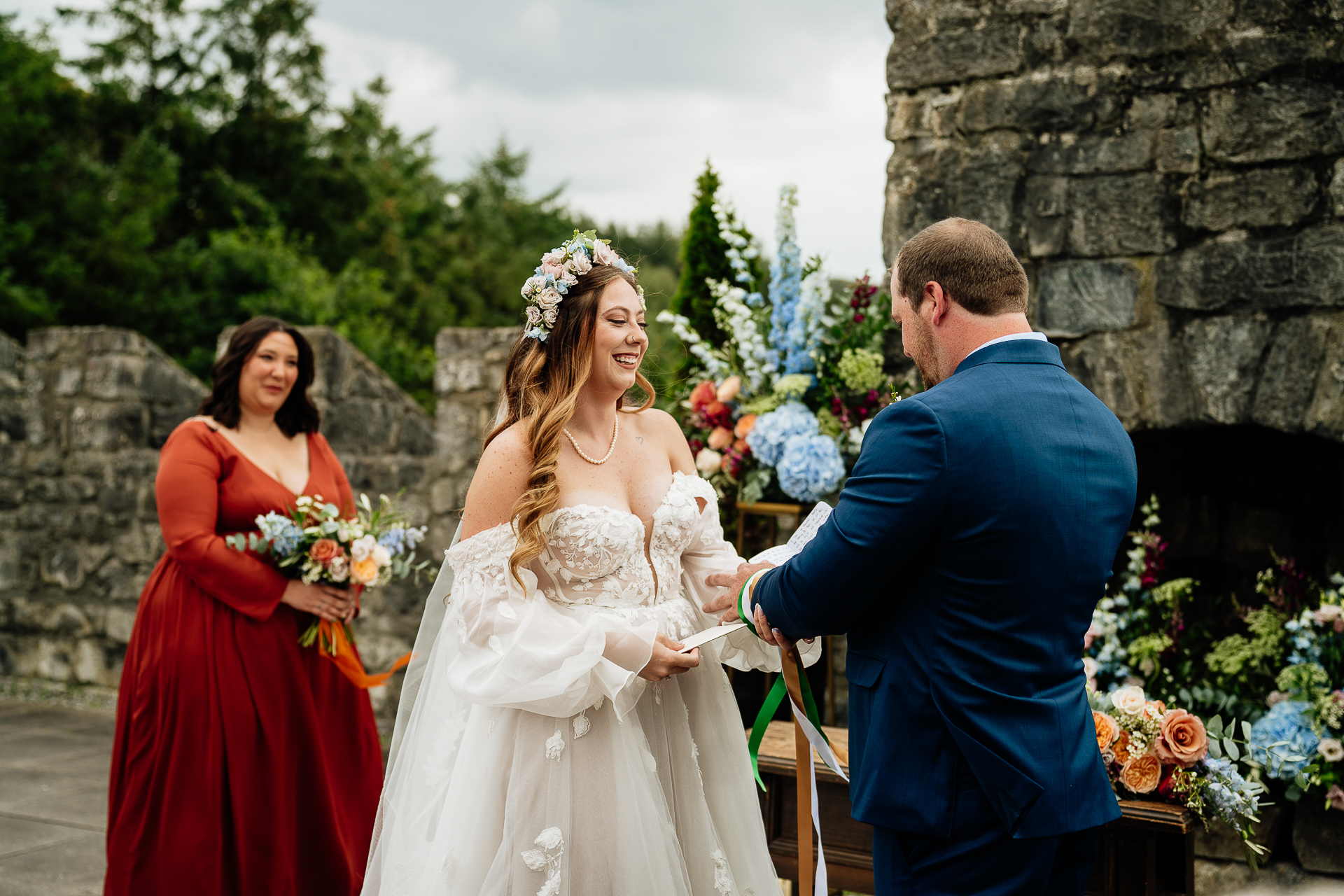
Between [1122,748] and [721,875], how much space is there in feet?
3.84

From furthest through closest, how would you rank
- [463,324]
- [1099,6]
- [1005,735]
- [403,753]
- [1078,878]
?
[463,324] < [1099,6] < [403,753] < [1078,878] < [1005,735]

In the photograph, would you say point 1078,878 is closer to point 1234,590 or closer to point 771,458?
point 771,458

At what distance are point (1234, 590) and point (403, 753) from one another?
11.8 ft

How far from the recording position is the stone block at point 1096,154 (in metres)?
3.74

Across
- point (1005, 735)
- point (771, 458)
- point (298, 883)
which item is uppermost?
point (771, 458)

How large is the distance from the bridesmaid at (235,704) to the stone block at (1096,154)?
3046mm

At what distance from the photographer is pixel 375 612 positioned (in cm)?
593

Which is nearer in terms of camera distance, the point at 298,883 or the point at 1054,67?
the point at 298,883

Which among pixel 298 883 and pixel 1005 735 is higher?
pixel 1005 735

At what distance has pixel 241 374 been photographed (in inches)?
148

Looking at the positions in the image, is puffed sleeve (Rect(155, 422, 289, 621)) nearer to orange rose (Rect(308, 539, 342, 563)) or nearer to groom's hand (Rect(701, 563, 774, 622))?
orange rose (Rect(308, 539, 342, 563))

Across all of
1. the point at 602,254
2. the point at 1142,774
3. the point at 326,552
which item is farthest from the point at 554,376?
the point at 1142,774

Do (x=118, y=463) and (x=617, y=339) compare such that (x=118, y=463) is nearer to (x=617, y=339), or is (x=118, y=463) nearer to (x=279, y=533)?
(x=279, y=533)

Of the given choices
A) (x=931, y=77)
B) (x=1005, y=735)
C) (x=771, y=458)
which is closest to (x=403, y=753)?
(x=1005, y=735)
